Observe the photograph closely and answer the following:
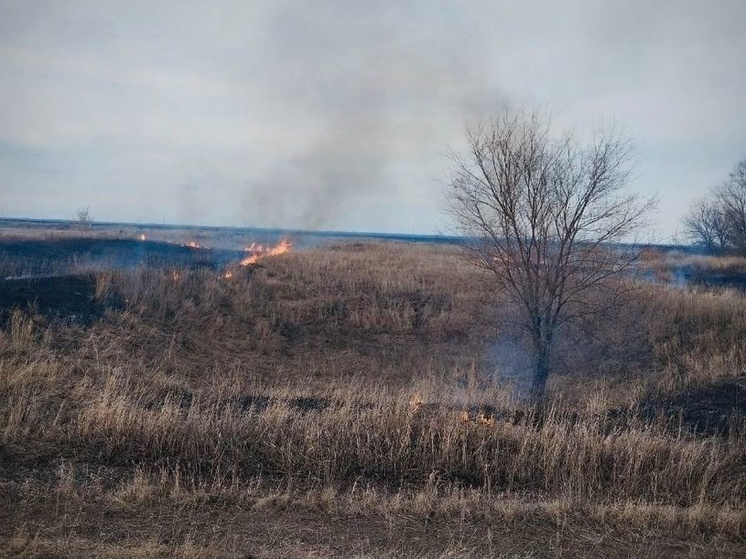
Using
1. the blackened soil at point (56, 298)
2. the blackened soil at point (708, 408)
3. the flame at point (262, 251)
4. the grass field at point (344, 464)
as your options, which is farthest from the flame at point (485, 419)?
the flame at point (262, 251)

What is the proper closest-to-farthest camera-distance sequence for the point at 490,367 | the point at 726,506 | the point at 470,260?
the point at 726,506 < the point at 470,260 < the point at 490,367

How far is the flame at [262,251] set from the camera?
80.0ft

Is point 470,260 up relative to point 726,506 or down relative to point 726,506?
up

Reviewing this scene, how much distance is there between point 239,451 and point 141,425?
4.18 ft

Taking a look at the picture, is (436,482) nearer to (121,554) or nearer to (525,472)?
(525,472)

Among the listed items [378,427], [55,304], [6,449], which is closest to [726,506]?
[378,427]

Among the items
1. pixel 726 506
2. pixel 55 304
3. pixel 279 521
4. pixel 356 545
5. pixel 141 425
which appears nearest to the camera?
pixel 356 545

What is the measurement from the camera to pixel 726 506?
6.07m

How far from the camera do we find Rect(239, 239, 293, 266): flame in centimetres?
2439

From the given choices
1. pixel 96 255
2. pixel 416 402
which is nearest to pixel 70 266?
pixel 96 255

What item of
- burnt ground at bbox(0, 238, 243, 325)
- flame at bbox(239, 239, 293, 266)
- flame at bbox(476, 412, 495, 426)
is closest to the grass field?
flame at bbox(476, 412, 495, 426)

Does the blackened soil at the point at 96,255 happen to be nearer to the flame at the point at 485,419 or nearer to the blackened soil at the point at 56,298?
the blackened soil at the point at 56,298

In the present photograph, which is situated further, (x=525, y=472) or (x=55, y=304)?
(x=55, y=304)

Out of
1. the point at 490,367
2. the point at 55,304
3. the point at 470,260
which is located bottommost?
the point at 490,367
